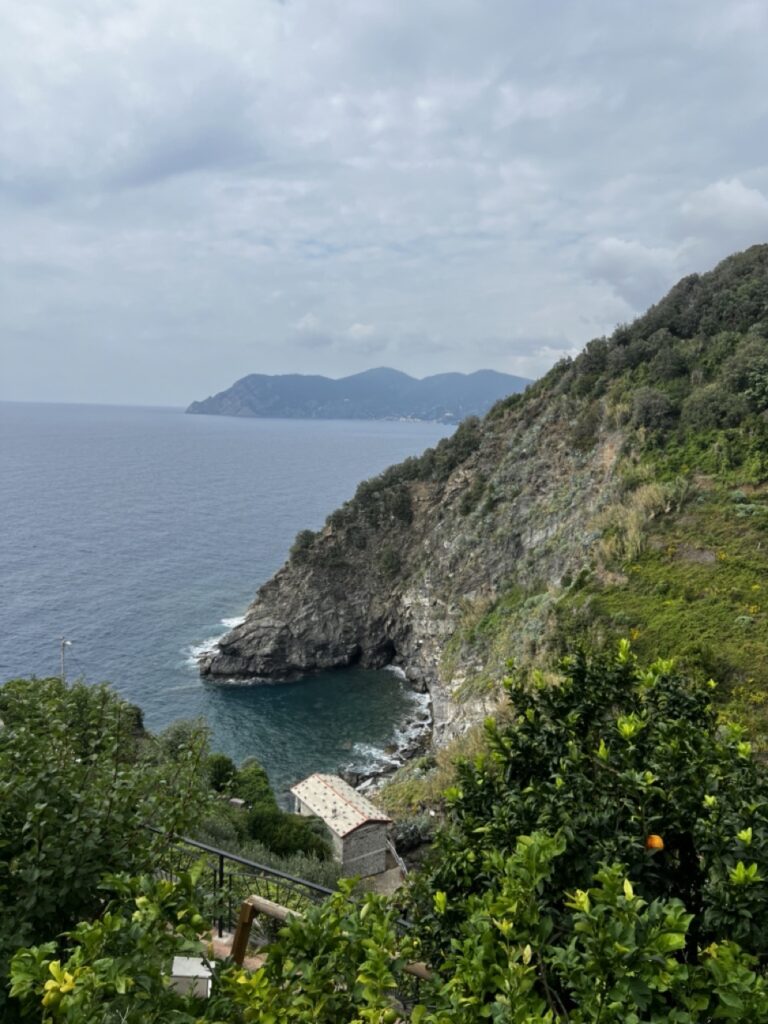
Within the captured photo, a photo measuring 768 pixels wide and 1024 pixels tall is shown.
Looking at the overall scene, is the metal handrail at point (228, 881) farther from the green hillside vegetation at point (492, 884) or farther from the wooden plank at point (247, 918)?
the green hillside vegetation at point (492, 884)

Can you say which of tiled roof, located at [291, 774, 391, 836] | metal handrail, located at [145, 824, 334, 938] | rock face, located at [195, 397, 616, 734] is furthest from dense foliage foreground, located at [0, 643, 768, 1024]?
rock face, located at [195, 397, 616, 734]

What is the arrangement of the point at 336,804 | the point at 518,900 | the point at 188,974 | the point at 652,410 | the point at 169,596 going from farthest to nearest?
the point at 169,596
the point at 652,410
the point at 336,804
the point at 188,974
the point at 518,900

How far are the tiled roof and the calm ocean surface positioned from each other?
23.6ft

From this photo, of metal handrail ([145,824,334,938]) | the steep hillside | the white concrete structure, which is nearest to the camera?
the white concrete structure

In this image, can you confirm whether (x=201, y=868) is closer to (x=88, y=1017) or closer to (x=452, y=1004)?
(x=88, y=1017)

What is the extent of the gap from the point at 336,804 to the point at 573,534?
19276mm

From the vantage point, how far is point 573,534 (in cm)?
3619

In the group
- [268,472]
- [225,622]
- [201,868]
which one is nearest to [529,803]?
[201,868]

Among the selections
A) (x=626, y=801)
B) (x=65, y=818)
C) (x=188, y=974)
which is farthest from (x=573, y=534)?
(x=65, y=818)

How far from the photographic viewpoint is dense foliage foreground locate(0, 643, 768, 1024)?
158 inches

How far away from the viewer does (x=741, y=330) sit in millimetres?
37938

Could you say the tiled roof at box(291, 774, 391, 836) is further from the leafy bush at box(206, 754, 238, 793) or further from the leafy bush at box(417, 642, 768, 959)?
the leafy bush at box(417, 642, 768, 959)

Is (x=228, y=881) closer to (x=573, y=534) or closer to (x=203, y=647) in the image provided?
(x=573, y=534)

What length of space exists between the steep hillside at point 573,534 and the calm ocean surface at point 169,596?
4.42 meters
